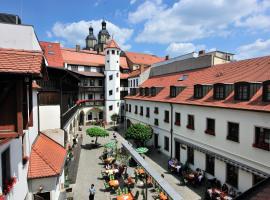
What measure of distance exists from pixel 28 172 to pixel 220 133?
40.7ft

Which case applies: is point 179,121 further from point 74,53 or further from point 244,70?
point 74,53

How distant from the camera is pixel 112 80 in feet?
147

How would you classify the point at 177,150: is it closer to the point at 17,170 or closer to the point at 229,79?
the point at 229,79

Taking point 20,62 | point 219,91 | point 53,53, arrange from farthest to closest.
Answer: point 53,53, point 219,91, point 20,62

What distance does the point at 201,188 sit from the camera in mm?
15859

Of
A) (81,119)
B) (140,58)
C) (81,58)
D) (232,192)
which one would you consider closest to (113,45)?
(81,58)

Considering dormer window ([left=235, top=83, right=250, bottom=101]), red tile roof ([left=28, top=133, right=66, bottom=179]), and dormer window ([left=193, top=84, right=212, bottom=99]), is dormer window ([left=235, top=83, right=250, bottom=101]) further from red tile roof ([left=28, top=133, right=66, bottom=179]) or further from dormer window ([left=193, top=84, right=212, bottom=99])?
red tile roof ([left=28, top=133, right=66, bottom=179])

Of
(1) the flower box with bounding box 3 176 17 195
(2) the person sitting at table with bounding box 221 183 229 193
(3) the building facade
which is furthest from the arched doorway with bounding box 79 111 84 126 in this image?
(1) the flower box with bounding box 3 176 17 195

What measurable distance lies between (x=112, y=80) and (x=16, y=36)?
37.9m

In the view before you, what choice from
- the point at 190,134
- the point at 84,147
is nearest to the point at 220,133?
the point at 190,134

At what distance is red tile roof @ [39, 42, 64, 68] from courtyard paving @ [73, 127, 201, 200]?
54.4ft

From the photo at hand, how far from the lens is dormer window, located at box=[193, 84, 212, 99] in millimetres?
18641

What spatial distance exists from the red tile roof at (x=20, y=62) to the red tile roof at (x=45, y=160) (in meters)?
7.10

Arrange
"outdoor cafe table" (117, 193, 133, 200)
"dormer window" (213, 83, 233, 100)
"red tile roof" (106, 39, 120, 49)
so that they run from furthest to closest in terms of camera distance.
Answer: "red tile roof" (106, 39, 120, 49) → "dormer window" (213, 83, 233, 100) → "outdoor cafe table" (117, 193, 133, 200)
